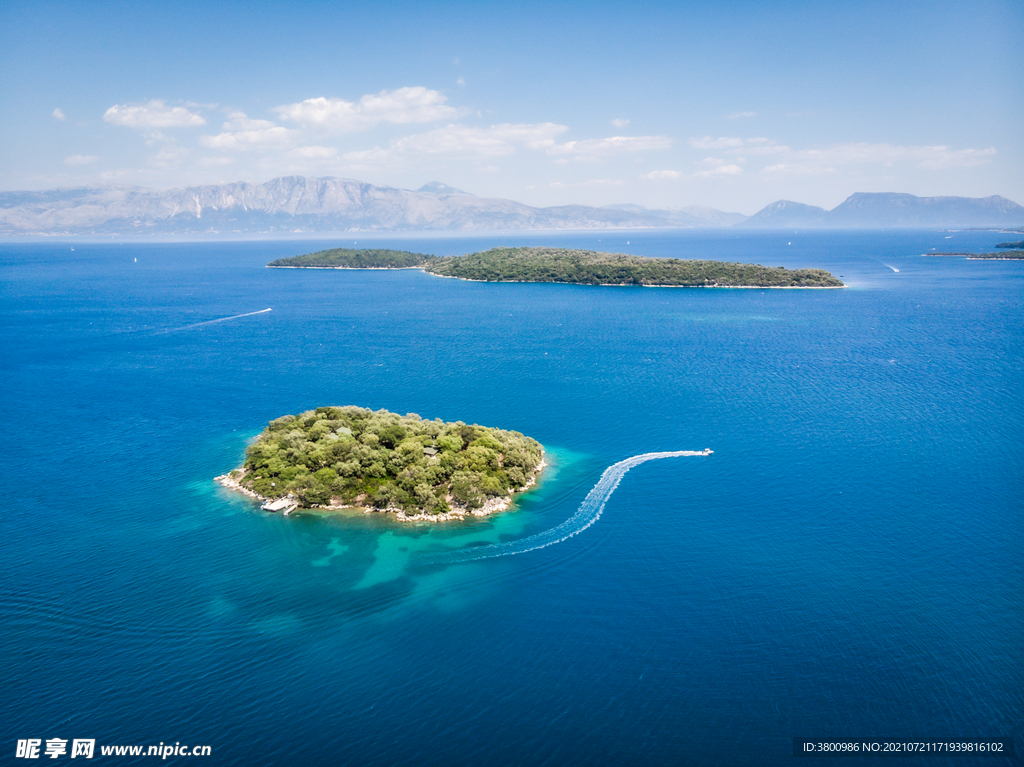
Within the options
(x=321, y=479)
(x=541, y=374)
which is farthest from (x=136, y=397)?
(x=541, y=374)

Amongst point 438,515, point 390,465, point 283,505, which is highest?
point 390,465

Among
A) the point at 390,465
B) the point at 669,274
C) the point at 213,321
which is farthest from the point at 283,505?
the point at 669,274

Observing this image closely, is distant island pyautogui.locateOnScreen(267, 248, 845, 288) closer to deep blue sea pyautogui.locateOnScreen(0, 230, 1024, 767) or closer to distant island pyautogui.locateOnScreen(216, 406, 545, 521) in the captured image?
deep blue sea pyautogui.locateOnScreen(0, 230, 1024, 767)

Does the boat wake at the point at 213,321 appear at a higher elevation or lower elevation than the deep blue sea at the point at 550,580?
higher

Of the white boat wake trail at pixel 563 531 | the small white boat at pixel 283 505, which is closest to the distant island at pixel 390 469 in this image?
the small white boat at pixel 283 505

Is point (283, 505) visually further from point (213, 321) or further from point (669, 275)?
point (669, 275)

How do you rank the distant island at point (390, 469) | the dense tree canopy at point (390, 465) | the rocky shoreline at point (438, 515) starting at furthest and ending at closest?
the dense tree canopy at point (390, 465) → the distant island at point (390, 469) → the rocky shoreline at point (438, 515)

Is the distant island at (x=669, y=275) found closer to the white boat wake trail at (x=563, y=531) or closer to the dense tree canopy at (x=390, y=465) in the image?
the white boat wake trail at (x=563, y=531)
